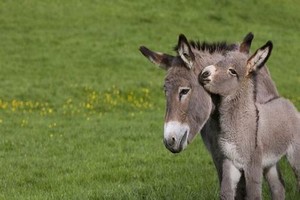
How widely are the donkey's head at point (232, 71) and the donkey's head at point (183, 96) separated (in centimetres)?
10

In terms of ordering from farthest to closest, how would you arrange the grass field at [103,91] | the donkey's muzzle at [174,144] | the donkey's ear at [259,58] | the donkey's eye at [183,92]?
1. the grass field at [103,91]
2. the donkey's ear at [259,58]
3. the donkey's eye at [183,92]
4. the donkey's muzzle at [174,144]

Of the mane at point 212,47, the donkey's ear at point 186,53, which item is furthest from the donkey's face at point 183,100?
the mane at point 212,47

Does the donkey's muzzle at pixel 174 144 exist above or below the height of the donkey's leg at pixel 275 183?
above

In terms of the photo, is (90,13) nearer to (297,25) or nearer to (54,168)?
(297,25)

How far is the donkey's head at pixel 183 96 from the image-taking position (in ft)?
18.7

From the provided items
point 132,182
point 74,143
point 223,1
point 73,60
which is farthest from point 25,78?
point 223,1

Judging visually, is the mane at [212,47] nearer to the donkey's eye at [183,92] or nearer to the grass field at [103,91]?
the donkey's eye at [183,92]

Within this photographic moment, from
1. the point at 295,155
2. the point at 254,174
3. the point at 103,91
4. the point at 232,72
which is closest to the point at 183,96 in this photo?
the point at 232,72

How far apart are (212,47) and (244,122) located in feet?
2.94

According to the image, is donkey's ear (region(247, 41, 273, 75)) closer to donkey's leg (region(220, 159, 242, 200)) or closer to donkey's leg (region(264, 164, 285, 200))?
donkey's leg (region(220, 159, 242, 200))

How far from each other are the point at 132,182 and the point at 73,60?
763 inches

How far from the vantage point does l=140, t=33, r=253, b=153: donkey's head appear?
18.7ft

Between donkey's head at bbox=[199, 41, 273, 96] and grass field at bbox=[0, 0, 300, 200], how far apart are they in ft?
8.99

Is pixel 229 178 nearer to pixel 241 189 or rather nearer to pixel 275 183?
pixel 241 189
